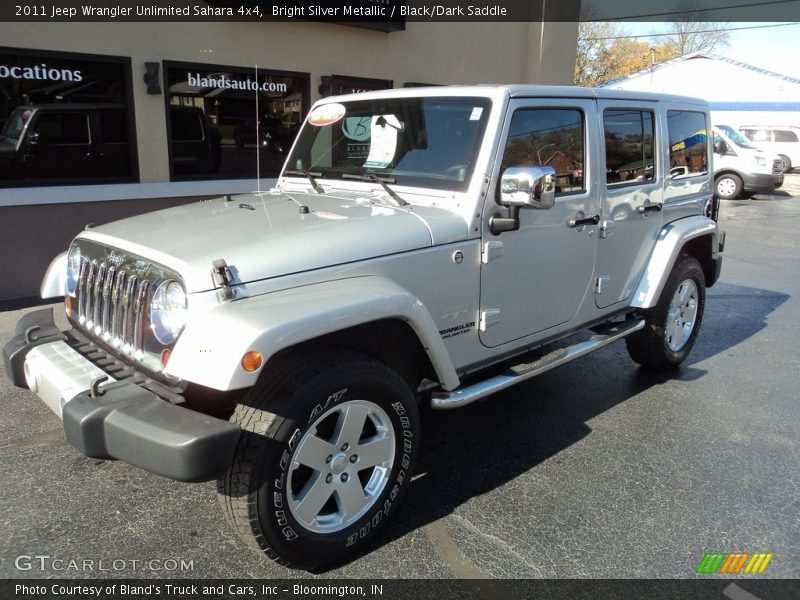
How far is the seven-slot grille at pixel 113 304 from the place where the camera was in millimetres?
2566

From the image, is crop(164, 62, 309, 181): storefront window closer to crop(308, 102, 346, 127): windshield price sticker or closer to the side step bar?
crop(308, 102, 346, 127): windshield price sticker

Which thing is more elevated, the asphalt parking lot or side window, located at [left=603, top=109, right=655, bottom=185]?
side window, located at [left=603, top=109, right=655, bottom=185]

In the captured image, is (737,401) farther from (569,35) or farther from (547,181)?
(569,35)

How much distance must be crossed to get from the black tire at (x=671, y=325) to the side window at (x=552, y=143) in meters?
1.36

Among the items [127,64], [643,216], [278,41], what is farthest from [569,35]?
[643,216]

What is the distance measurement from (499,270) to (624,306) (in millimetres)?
1534

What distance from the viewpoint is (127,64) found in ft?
23.3

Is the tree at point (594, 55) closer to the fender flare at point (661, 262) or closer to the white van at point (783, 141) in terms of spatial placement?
the white van at point (783, 141)

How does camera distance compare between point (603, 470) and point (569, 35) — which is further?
point (569, 35)

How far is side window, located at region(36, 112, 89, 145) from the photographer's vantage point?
6.74 m

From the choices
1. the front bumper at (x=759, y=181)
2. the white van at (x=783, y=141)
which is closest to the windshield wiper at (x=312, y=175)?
the front bumper at (x=759, y=181)

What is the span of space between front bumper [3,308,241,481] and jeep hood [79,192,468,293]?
476 mm

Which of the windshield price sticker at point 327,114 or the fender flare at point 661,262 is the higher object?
the windshield price sticker at point 327,114

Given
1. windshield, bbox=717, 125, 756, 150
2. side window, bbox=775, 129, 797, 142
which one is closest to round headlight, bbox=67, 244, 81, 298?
windshield, bbox=717, 125, 756, 150
